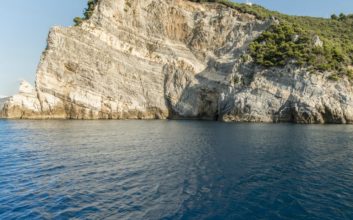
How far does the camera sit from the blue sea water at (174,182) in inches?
535

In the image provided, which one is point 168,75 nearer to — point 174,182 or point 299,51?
point 299,51

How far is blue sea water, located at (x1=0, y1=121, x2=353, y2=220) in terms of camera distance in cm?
1359

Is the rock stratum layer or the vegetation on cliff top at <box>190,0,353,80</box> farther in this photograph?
the vegetation on cliff top at <box>190,0,353,80</box>

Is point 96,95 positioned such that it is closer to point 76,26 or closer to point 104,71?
point 104,71

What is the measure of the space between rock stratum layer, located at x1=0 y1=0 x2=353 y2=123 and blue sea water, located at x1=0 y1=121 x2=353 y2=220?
126 feet

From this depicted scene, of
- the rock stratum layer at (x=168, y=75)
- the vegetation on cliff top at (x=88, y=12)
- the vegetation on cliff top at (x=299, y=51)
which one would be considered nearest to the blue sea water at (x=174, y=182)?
the rock stratum layer at (x=168, y=75)

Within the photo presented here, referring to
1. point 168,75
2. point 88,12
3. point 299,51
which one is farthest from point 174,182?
point 88,12

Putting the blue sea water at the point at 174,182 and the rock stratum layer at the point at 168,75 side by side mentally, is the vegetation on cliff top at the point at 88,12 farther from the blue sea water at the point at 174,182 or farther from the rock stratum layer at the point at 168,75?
the blue sea water at the point at 174,182

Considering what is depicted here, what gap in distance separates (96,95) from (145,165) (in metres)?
53.8

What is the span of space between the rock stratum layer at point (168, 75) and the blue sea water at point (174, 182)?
126 feet

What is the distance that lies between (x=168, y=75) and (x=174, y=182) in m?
67.2

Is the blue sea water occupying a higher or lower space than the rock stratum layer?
lower

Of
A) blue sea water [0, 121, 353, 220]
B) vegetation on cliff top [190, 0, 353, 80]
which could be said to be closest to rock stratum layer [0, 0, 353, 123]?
vegetation on cliff top [190, 0, 353, 80]

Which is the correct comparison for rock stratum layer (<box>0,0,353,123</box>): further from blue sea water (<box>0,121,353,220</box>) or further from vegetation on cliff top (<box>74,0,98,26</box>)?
blue sea water (<box>0,121,353,220</box>)
